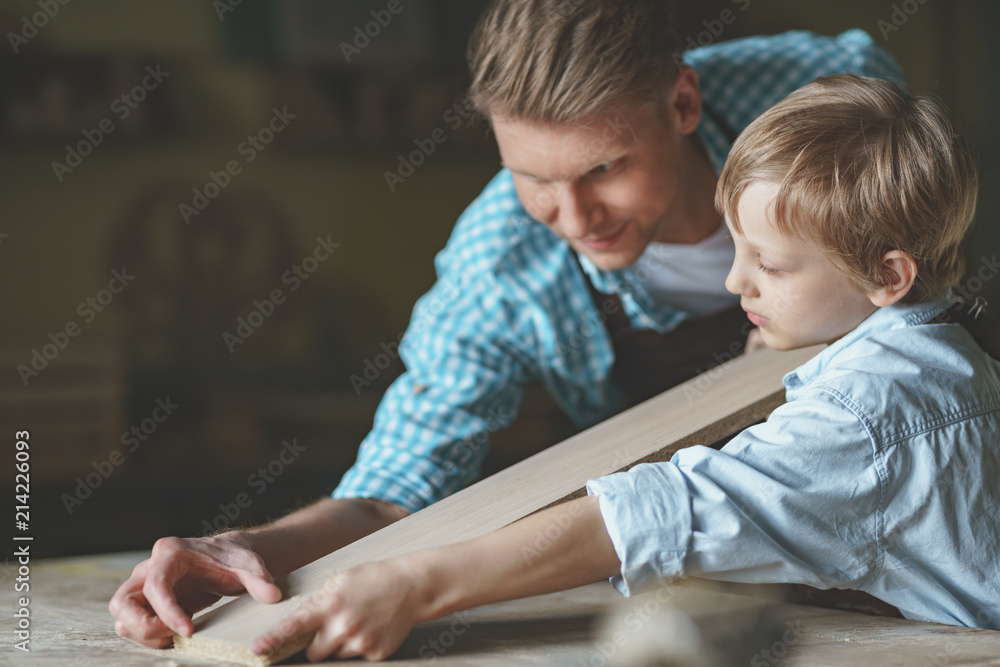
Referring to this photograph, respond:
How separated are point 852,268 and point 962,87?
3.18m

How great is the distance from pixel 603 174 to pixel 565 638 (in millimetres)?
627

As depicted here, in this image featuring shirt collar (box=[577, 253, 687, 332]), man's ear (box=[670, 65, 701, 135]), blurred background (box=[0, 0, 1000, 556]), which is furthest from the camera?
blurred background (box=[0, 0, 1000, 556])

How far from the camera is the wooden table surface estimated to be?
0.86m

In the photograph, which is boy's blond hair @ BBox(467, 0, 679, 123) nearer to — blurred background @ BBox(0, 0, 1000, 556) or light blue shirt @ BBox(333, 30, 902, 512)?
light blue shirt @ BBox(333, 30, 902, 512)

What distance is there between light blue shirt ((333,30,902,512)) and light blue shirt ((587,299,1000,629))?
0.58 m

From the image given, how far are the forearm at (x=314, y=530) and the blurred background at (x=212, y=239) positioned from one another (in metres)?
1.96

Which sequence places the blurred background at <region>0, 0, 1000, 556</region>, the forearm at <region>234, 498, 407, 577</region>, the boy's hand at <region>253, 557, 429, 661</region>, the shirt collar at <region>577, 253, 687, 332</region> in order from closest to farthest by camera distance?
the boy's hand at <region>253, 557, 429, 661</region>
the forearm at <region>234, 498, 407, 577</region>
the shirt collar at <region>577, 253, 687, 332</region>
the blurred background at <region>0, 0, 1000, 556</region>

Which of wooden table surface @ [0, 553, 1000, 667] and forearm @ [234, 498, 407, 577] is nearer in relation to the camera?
wooden table surface @ [0, 553, 1000, 667]

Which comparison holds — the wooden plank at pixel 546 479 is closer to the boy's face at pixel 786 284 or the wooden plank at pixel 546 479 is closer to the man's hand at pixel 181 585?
the man's hand at pixel 181 585

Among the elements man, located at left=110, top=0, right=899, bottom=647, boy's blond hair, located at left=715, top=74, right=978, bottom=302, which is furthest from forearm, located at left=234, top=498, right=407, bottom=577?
boy's blond hair, located at left=715, top=74, right=978, bottom=302

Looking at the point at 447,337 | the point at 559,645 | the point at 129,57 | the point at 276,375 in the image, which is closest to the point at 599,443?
the point at 559,645

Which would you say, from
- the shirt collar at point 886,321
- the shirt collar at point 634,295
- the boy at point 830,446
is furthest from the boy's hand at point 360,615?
the shirt collar at point 634,295

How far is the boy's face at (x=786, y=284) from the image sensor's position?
0.95 metres

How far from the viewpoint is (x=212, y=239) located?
10.4ft
